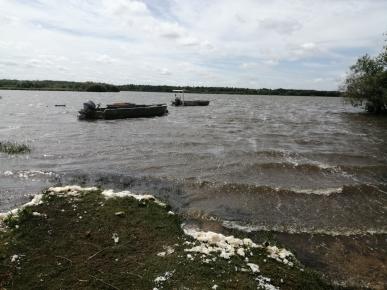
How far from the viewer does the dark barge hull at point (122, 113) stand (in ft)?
145

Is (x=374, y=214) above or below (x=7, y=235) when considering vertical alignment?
below

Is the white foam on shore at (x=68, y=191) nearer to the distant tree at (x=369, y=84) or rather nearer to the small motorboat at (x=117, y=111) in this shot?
the small motorboat at (x=117, y=111)

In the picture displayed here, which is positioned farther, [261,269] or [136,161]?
[136,161]

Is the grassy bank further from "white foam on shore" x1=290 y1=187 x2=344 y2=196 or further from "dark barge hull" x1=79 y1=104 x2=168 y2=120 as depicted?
"dark barge hull" x1=79 y1=104 x2=168 y2=120

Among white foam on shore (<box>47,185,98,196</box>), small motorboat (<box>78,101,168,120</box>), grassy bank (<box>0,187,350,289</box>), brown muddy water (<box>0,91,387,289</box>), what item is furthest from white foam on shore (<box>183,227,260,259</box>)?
small motorboat (<box>78,101,168,120</box>)

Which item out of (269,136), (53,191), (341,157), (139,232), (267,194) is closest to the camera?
(139,232)

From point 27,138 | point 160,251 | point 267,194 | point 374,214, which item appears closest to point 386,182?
point 374,214

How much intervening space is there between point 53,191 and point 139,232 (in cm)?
405

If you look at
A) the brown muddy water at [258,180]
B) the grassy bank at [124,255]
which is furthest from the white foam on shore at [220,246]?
the brown muddy water at [258,180]

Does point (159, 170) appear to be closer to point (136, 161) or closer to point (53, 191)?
point (136, 161)

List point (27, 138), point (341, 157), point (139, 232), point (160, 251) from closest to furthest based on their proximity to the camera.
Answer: point (160, 251), point (139, 232), point (341, 157), point (27, 138)

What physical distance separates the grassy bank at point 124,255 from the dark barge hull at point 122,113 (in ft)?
115

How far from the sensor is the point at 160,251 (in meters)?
7.86

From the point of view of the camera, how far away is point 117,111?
4488 centimetres
